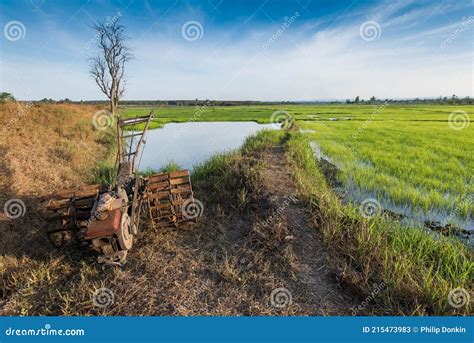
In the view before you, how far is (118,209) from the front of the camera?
12.1 feet

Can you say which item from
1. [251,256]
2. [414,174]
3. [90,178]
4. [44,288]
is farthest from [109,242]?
[414,174]

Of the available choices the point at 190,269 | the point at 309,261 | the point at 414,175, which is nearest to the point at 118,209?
the point at 190,269

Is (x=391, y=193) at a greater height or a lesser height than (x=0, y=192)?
lesser

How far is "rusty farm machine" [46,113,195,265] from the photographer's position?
3488 mm

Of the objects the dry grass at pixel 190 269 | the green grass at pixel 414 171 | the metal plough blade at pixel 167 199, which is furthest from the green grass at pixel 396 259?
the metal plough blade at pixel 167 199

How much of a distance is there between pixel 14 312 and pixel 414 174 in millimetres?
9577

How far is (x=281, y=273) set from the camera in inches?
147

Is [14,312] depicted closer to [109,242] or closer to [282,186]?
[109,242]

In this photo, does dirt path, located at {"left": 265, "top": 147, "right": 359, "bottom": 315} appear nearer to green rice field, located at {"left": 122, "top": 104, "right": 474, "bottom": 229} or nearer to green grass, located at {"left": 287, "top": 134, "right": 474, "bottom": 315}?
green grass, located at {"left": 287, "top": 134, "right": 474, "bottom": 315}

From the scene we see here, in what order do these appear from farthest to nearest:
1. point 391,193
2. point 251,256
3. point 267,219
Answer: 1. point 391,193
2. point 267,219
3. point 251,256

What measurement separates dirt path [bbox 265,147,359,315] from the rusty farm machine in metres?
1.90

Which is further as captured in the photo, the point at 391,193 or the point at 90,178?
the point at 90,178

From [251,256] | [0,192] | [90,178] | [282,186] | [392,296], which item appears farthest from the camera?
[90,178]

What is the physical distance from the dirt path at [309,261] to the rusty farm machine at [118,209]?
1.90 metres
